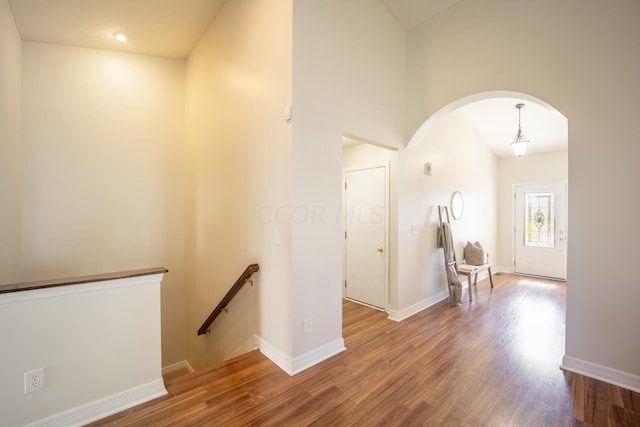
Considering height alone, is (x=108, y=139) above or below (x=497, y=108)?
below

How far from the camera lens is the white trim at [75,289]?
1.63 m

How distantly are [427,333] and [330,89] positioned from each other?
2982mm

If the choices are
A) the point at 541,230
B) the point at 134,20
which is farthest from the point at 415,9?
the point at 541,230

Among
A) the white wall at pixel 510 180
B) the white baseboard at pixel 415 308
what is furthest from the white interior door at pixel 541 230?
the white baseboard at pixel 415 308

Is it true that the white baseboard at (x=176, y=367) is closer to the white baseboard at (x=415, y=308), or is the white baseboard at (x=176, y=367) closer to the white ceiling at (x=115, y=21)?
the white baseboard at (x=415, y=308)

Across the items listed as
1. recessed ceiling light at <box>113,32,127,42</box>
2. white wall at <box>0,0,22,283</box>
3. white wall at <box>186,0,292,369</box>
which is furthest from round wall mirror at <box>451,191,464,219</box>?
white wall at <box>0,0,22,283</box>

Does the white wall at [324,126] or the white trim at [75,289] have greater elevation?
the white wall at [324,126]

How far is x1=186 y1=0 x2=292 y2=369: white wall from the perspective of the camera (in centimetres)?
247

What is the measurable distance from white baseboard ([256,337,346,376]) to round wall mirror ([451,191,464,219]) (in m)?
A: 3.26

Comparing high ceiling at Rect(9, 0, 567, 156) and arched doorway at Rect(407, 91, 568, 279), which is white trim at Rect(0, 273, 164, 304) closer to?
high ceiling at Rect(9, 0, 567, 156)

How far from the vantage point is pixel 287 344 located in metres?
2.41

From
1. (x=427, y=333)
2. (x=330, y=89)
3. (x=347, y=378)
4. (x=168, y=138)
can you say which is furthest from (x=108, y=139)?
(x=427, y=333)

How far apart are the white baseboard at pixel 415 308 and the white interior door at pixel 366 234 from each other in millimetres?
325

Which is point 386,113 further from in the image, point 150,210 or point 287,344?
point 150,210
